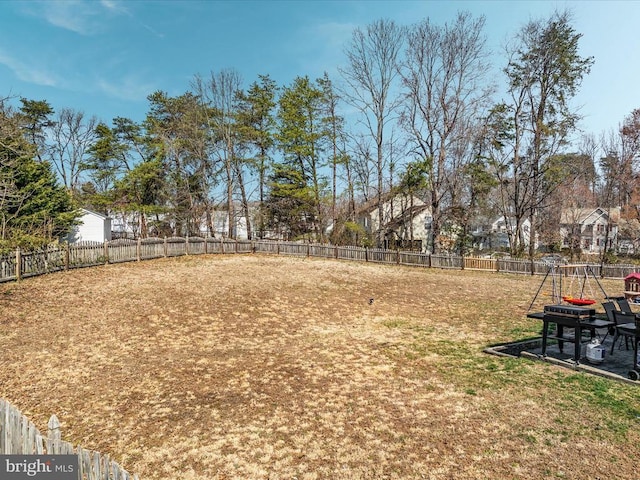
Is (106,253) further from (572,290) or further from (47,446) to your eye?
(572,290)

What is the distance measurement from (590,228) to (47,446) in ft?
209

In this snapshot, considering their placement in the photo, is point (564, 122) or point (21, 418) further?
point (564, 122)

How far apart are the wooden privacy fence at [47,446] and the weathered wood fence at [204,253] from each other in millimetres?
12685

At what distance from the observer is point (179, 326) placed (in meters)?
10.4

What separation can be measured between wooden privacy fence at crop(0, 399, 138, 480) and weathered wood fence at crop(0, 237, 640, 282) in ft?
41.6

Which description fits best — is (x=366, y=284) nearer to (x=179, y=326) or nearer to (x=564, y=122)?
(x=179, y=326)

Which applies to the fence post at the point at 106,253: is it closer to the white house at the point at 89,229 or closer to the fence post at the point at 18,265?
the fence post at the point at 18,265

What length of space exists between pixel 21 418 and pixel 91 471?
1.11m

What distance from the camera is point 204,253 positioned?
25031 mm

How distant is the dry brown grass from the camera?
4602 mm

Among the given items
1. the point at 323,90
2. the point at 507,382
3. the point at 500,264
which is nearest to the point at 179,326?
the point at 507,382

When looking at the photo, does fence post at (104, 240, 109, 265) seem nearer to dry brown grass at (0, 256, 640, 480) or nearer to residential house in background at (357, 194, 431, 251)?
dry brown grass at (0, 256, 640, 480)

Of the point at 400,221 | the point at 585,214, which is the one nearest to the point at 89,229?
the point at 400,221
